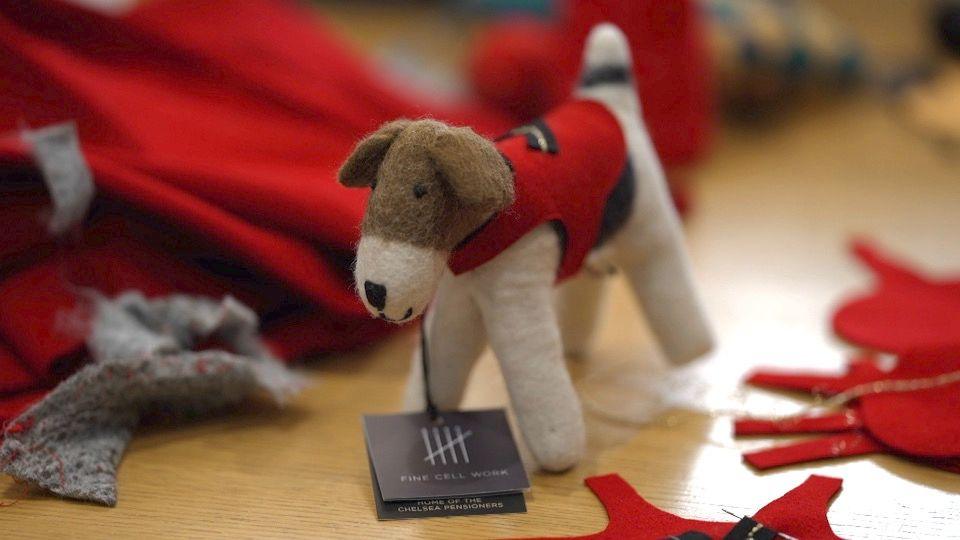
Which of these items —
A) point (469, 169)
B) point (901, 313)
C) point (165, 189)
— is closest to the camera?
point (469, 169)

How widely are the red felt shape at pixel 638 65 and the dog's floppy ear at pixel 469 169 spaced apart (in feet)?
1.85

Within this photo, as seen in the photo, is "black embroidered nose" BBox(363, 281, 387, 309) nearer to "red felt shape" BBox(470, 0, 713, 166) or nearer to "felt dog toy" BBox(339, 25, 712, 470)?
"felt dog toy" BBox(339, 25, 712, 470)

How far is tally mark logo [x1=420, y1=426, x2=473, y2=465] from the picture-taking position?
0.65 meters

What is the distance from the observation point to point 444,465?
64cm

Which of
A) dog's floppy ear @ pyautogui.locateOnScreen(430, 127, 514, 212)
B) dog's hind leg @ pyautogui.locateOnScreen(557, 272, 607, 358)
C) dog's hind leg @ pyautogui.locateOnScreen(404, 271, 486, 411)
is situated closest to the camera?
dog's floppy ear @ pyautogui.locateOnScreen(430, 127, 514, 212)

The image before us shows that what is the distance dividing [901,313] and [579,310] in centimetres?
32

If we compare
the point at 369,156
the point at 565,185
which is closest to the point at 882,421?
the point at 565,185

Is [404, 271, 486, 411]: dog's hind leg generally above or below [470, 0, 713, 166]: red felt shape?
below

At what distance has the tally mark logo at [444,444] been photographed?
65 cm

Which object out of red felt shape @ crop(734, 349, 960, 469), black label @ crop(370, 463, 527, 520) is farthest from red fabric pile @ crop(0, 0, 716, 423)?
red felt shape @ crop(734, 349, 960, 469)

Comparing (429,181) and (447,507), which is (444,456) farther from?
(429,181)

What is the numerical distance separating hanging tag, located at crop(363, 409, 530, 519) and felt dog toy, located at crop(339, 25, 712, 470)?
0.02 metres

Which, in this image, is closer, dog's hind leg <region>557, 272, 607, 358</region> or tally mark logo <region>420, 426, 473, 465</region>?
tally mark logo <region>420, 426, 473, 465</region>

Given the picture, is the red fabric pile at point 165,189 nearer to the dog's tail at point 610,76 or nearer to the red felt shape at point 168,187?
the red felt shape at point 168,187
